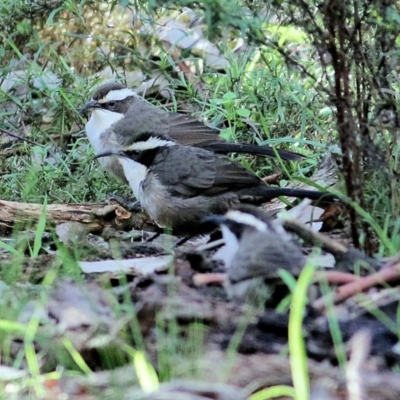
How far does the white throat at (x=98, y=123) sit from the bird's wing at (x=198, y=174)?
1.43m

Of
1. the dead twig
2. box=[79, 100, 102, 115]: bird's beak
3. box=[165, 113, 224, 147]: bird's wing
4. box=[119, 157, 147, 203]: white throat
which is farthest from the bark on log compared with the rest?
the dead twig

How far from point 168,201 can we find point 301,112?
6.27 feet

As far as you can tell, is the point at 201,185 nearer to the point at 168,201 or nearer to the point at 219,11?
the point at 168,201

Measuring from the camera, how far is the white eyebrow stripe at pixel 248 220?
3.60m

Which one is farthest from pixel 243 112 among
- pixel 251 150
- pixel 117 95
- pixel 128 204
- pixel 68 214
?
pixel 68 214

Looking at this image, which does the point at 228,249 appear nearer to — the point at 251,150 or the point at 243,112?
the point at 251,150

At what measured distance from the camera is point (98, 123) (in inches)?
271

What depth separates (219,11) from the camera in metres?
3.53

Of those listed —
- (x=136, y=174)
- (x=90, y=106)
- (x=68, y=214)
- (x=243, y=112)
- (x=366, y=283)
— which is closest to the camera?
(x=366, y=283)

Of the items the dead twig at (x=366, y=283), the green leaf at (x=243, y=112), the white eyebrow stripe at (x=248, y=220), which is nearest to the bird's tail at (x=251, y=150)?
the green leaf at (x=243, y=112)

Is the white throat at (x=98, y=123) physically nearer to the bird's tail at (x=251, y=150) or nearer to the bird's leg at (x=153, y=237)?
the bird's tail at (x=251, y=150)

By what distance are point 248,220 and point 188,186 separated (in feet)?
5.18

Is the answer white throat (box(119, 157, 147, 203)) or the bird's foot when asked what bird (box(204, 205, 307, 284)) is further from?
the bird's foot

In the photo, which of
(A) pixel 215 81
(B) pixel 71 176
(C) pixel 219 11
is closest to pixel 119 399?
(C) pixel 219 11
